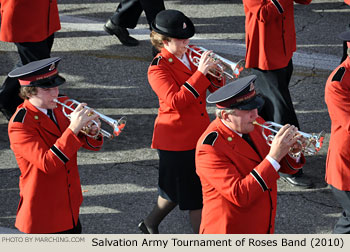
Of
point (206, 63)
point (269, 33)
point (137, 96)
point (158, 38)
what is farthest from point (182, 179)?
point (137, 96)

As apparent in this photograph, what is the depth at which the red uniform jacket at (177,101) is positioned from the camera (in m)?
6.57

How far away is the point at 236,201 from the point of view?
5.16 meters

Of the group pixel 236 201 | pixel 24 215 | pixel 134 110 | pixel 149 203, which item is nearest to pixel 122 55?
pixel 134 110

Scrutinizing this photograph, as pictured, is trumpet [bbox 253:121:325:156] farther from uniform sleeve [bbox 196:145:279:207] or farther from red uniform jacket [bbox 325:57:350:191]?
red uniform jacket [bbox 325:57:350:191]

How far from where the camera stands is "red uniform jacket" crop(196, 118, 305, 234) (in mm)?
5164

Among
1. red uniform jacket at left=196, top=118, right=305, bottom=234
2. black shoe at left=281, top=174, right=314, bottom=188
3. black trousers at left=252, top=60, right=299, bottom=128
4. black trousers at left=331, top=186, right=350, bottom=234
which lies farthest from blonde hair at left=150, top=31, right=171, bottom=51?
black shoe at left=281, top=174, right=314, bottom=188

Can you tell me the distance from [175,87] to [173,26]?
0.50m

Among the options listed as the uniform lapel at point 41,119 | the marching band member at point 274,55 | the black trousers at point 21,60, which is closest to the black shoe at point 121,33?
the black trousers at point 21,60

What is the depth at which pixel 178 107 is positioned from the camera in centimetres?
659

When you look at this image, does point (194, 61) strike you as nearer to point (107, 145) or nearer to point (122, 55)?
point (107, 145)

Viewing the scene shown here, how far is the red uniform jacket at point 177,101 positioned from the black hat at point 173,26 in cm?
19

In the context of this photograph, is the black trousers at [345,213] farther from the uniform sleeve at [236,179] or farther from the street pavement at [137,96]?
the uniform sleeve at [236,179]

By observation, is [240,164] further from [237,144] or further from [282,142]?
[282,142]

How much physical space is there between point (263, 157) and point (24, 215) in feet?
6.02
